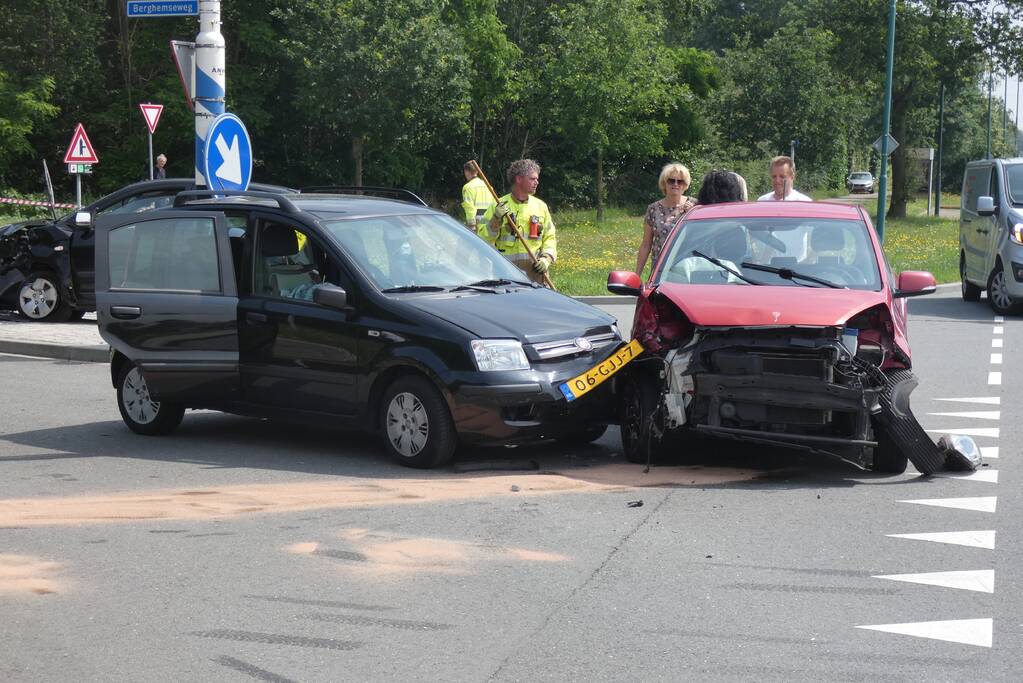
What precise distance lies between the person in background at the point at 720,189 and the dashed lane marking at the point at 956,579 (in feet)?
18.9

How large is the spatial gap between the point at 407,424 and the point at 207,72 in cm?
678

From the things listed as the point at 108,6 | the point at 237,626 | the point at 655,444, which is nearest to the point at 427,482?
the point at 655,444

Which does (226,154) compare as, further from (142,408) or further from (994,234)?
(994,234)

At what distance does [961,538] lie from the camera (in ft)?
22.5

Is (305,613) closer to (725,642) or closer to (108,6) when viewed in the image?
(725,642)

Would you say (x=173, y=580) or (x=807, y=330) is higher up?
(x=807, y=330)

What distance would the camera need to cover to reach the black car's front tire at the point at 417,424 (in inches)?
336

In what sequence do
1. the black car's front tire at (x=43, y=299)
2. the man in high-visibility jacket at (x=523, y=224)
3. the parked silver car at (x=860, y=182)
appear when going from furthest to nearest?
1. the parked silver car at (x=860, y=182)
2. the black car's front tire at (x=43, y=299)
3. the man in high-visibility jacket at (x=523, y=224)

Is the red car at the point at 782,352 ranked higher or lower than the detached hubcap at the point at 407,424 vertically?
higher

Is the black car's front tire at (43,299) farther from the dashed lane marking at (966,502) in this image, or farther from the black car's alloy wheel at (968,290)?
the black car's alloy wheel at (968,290)

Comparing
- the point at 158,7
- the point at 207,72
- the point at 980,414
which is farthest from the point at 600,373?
the point at 207,72

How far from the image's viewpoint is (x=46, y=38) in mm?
48562

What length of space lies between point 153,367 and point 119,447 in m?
0.60

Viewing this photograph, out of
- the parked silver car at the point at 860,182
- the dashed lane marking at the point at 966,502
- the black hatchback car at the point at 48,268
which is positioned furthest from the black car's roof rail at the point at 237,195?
the parked silver car at the point at 860,182
